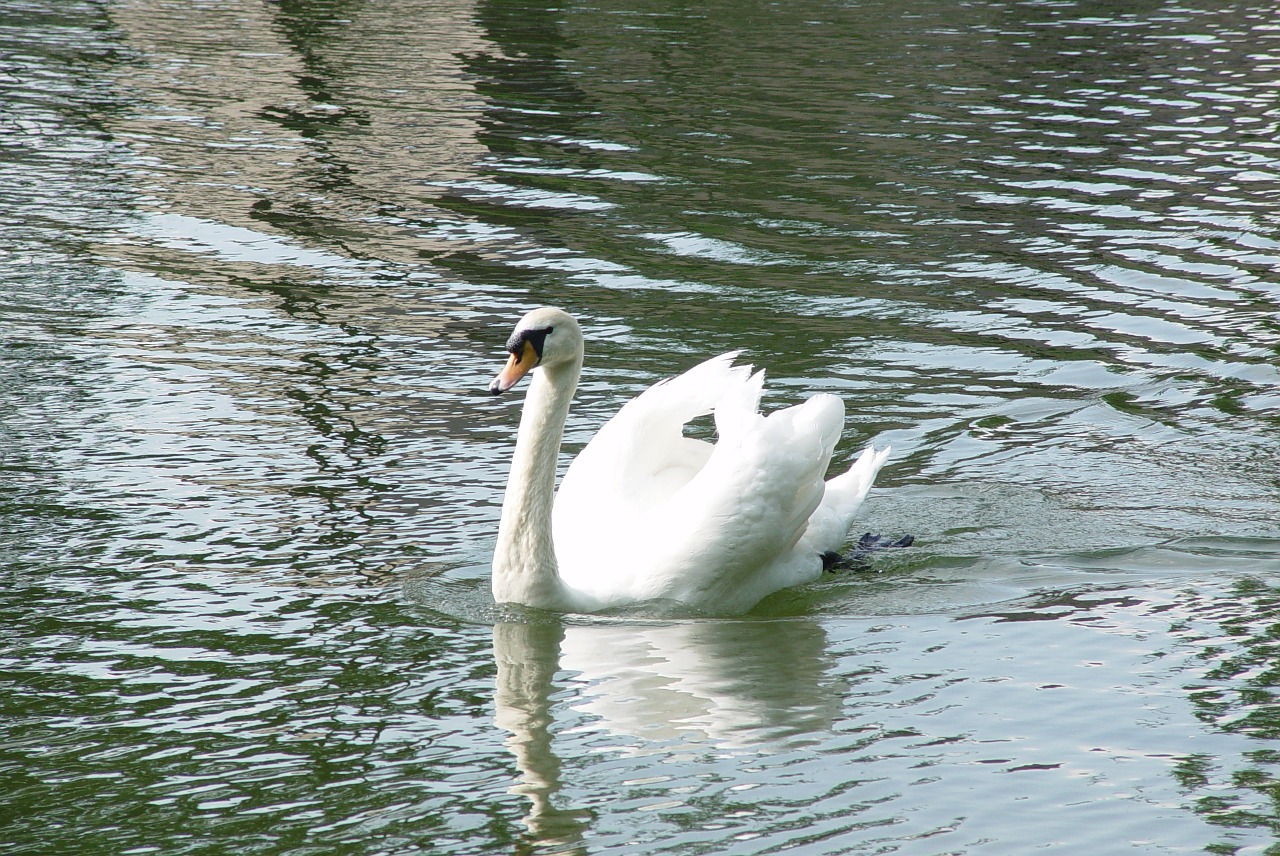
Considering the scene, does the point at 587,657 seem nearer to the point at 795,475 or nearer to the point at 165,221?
the point at 795,475

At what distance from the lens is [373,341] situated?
10938mm

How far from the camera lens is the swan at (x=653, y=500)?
22.6 ft

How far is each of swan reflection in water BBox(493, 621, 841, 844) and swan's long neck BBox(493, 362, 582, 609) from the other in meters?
0.16

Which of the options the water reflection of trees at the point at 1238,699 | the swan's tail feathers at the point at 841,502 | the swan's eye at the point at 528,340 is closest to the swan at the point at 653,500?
the swan's eye at the point at 528,340

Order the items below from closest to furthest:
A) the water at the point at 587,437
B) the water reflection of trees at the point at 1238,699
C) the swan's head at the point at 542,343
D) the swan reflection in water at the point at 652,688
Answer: the water reflection of trees at the point at 1238,699 → the water at the point at 587,437 → the swan reflection in water at the point at 652,688 → the swan's head at the point at 542,343

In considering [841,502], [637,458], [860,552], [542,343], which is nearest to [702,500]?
[637,458]

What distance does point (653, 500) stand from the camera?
7574 mm

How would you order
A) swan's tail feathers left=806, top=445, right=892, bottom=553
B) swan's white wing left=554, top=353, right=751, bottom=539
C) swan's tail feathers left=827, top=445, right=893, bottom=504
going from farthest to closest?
swan's tail feathers left=827, top=445, right=893, bottom=504 → swan's tail feathers left=806, top=445, right=892, bottom=553 → swan's white wing left=554, top=353, right=751, bottom=539

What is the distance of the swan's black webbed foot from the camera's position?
7.91 m

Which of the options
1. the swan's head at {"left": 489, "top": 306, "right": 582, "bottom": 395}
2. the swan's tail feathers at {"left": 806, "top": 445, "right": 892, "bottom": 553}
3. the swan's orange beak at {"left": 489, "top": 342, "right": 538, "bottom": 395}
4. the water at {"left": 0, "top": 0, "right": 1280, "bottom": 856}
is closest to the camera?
the water at {"left": 0, "top": 0, "right": 1280, "bottom": 856}

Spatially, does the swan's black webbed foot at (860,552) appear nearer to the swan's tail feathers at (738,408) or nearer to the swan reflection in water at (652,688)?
the swan reflection in water at (652,688)

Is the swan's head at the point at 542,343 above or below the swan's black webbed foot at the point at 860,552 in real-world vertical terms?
above

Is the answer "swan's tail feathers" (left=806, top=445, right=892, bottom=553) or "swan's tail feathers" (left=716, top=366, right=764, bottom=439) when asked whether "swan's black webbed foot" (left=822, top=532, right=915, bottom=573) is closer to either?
"swan's tail feathers" (left=806, top=445, right=892, bottom=553)

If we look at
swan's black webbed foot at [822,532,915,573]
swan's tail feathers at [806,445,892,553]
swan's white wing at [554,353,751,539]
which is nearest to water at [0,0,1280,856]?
swan's black webbed foot at [822,532,915,573]
